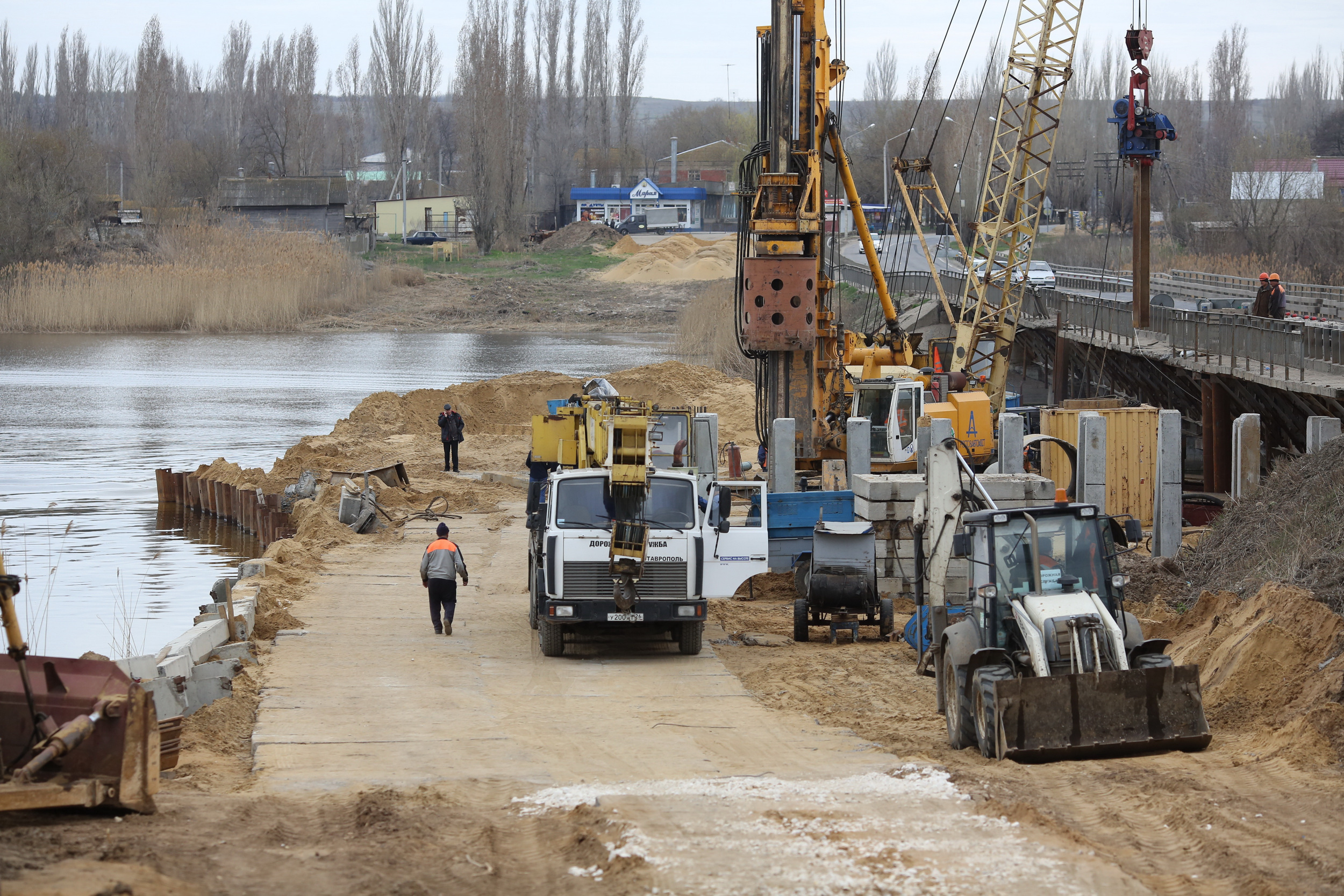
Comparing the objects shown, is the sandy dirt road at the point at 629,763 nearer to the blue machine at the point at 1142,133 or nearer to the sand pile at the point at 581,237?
the blue machine at the point at 1142,133

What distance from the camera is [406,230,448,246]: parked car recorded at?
382ft

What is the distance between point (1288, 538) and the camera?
15.8m

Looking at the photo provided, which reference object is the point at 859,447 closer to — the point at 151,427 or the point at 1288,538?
the point at 1288,538

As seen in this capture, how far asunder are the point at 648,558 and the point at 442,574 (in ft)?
9.18

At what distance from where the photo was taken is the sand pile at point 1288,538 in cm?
1420

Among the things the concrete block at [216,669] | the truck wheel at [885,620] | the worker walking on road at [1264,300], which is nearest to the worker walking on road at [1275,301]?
the worker walking on road at [1264,300]

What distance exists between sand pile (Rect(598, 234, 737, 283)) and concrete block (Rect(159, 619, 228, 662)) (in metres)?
82.5

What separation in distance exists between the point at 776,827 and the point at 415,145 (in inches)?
5357

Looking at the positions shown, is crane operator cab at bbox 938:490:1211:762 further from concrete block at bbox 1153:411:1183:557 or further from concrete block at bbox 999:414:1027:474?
concrete block at bbox 999:414:1027:474

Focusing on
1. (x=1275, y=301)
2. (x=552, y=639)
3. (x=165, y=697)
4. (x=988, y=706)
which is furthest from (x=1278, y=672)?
(x=1275, y=301)

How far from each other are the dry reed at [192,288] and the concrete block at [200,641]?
2473 inches

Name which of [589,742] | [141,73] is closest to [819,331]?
[589,742]

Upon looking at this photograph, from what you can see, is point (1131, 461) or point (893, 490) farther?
point (1131, 461)

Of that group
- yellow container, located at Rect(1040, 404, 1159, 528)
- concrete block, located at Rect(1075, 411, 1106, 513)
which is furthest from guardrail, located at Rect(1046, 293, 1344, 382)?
concrete block, located at Rect(1075, 411, 1106, 513)
